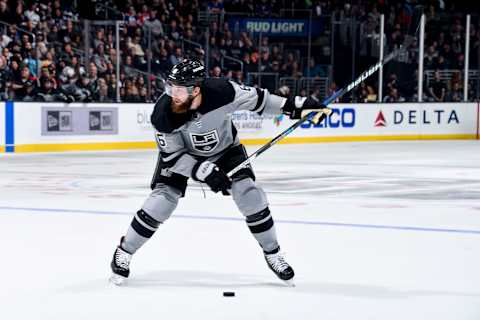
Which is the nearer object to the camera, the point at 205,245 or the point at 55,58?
the point at 205,245

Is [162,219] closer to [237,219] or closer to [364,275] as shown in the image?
[364,275]

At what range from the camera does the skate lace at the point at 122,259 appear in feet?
17.5

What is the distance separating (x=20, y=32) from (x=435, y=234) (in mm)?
10963

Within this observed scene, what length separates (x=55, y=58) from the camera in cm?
1677

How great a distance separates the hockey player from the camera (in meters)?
5.15

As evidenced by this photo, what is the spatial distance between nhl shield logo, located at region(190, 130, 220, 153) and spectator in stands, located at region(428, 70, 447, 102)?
16.8 metres

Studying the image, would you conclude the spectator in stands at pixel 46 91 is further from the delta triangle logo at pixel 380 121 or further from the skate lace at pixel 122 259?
the skate lace at pixel 122 259

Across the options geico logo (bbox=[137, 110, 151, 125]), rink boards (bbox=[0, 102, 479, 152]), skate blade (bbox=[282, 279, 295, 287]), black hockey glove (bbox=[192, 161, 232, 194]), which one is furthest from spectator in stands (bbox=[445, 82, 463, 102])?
black hockey glove (bbox=[192, 161, 232, 194])

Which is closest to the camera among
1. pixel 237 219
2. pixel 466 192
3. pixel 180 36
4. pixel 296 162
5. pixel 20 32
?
pixel 237 219

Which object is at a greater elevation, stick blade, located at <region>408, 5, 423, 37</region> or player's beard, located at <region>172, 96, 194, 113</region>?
stick blade, located at <region>408, 5, 423, 37</region>

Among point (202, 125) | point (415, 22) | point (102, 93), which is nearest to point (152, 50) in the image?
point (102, 93)

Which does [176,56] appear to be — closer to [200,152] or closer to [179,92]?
[200,152]

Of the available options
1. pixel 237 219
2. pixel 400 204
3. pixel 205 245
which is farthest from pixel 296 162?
pixel 205 245

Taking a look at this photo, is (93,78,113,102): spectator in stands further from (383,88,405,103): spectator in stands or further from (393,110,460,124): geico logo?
(393,110,460,124): geico logo
